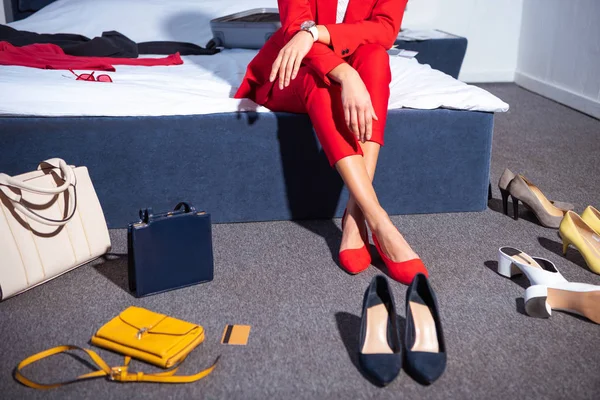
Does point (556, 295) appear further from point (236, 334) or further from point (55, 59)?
point (55, 59)

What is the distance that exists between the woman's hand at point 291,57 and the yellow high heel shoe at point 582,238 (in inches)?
35.3

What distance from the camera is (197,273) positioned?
1.66m

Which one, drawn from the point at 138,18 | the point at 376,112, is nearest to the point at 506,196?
the point at 376,112

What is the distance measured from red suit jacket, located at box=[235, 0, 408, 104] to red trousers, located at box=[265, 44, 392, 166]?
0.12 ft

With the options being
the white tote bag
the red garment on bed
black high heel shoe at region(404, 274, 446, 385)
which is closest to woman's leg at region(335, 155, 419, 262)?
black high heel shoe at region(404, 274, 446, 385)

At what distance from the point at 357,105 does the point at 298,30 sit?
34 centimetres

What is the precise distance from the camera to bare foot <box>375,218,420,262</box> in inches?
65.4

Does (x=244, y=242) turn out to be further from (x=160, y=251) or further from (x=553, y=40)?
(x=553, y=40)

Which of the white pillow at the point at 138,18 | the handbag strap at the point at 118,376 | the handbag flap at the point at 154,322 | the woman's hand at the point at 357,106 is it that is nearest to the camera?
the handbag strap at the point at 118,376

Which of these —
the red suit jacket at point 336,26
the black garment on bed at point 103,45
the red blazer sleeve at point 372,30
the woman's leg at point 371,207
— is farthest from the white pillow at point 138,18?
the woman's leg at point 371,207

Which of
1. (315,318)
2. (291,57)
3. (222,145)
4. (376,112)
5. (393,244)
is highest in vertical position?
(291,57)

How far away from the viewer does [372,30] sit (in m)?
1.81

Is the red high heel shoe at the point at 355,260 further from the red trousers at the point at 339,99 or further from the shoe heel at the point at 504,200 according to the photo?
the shoe heel at the point at 504,200

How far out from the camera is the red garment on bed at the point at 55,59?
2.28m
